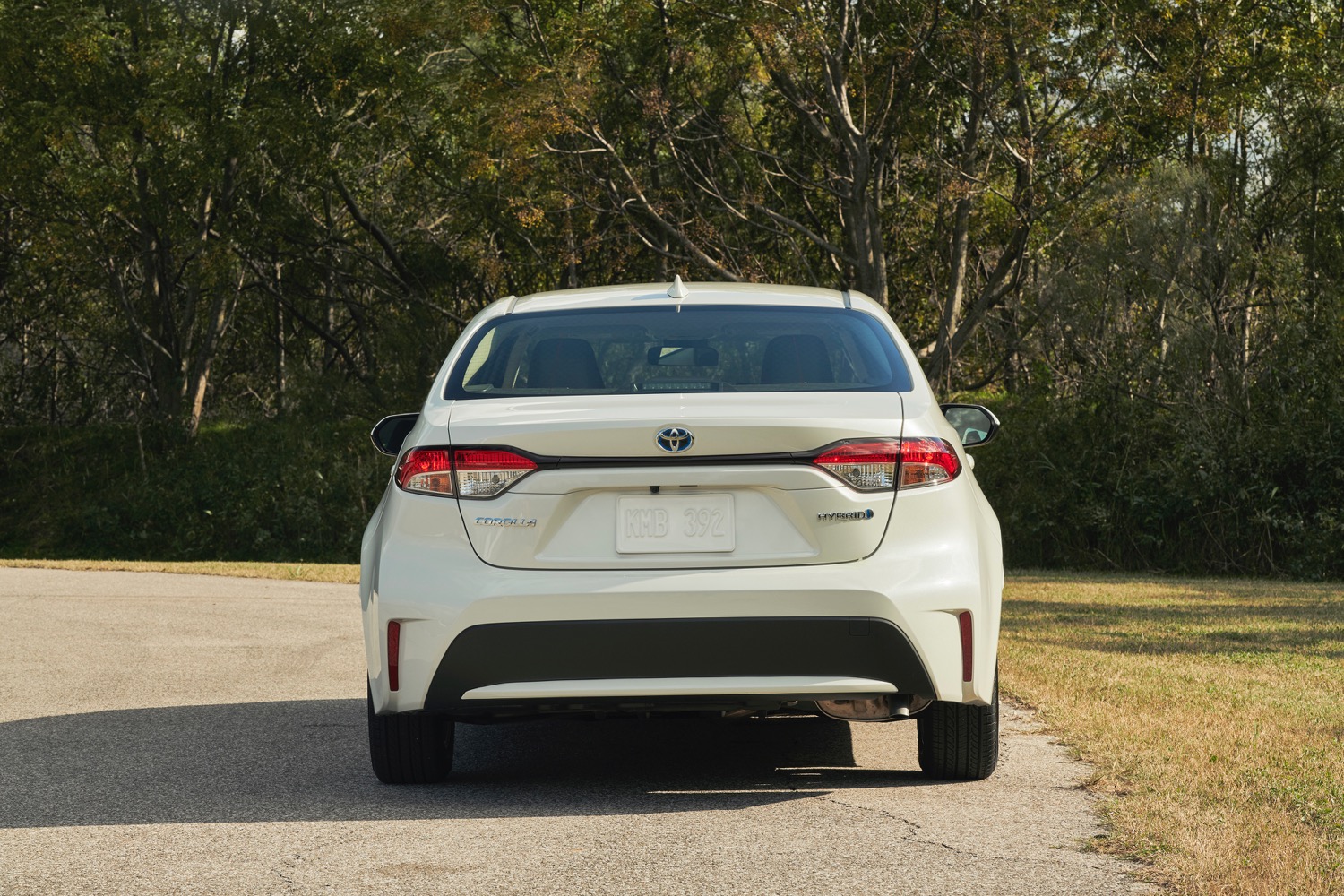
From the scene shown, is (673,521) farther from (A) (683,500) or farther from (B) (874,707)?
(B) (874,707)

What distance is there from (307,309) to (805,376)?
31.1 m

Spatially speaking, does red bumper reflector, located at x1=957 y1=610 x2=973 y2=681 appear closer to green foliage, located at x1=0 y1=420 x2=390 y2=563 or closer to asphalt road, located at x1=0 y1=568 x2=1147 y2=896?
asphalt road, located at x1=0 y1=568 x2=1147 y2=896

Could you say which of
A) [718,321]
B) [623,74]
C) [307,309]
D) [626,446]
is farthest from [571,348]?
[307,309]

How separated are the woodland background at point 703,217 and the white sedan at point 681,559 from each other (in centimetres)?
1383

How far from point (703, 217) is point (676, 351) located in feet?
66.1

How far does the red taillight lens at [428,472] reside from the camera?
5070mm

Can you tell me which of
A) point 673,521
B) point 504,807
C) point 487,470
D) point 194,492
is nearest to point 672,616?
point 673,521

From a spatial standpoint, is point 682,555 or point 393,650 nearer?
point 682,555

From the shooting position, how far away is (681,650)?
195 inches

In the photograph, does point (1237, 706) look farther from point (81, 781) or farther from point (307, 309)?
point (307, 309)

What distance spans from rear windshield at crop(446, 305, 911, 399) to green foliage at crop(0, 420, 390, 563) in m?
20.8

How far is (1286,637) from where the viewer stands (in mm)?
10641

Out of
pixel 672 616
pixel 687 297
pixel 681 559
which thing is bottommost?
pixel 672 616

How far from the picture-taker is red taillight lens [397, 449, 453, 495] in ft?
16.6
